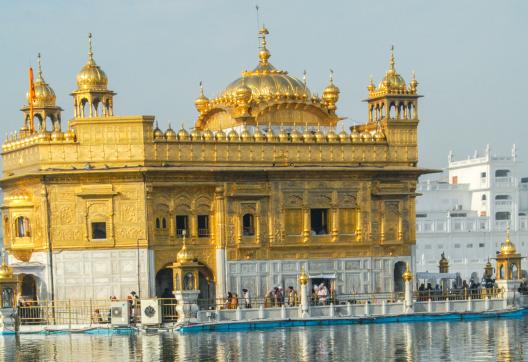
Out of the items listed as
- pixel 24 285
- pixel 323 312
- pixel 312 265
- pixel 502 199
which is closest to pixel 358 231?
pixel 312 265

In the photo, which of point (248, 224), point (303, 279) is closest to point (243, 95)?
point (248, 224)

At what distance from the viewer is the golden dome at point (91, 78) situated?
42.9 metres

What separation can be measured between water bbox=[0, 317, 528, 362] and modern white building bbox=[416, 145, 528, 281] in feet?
158

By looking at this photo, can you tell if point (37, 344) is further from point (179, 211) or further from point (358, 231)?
point (358, 231)

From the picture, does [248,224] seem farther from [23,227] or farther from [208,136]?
[23,227]

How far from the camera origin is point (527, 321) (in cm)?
4072

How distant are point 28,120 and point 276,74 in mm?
9221

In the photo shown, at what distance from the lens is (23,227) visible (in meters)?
42.5

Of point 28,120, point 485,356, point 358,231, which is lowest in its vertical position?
point 485,356

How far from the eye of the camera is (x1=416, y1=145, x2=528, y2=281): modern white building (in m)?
87.9

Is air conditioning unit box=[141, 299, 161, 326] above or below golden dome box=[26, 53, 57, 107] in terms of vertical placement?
below

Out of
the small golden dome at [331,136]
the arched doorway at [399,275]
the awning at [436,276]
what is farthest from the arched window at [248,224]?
the awning at [436,276]

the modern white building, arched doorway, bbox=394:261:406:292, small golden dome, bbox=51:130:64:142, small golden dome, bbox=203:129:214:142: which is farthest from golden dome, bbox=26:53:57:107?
the modern white building

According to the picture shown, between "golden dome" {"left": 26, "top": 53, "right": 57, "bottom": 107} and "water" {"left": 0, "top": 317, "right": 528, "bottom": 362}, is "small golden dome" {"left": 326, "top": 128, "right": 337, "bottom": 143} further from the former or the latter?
"golden dome" {"left": 26, "top": 53, "right": 57, "bottom": 107}
